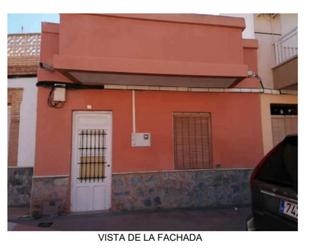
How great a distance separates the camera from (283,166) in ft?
8.81

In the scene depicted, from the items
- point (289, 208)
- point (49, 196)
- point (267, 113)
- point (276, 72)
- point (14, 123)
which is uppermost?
point (276, 72)

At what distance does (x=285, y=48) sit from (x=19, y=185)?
29.2 ft

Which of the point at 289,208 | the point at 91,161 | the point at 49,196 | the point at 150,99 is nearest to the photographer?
the point at 289,208

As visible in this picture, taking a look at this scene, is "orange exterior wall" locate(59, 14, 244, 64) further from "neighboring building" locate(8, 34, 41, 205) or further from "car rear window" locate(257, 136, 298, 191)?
"car rear window" locate(257, 136, 298, 191)

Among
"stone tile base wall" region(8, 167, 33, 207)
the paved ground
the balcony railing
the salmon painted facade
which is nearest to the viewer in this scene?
the paved ground

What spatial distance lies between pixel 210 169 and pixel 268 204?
12.9 feet

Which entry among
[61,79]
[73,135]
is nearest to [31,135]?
[73,135]

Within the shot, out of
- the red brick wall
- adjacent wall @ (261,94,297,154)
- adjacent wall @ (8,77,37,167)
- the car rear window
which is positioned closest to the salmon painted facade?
adjacent wall @ (261,94,297,154)

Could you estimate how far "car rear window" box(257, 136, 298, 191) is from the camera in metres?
2.57

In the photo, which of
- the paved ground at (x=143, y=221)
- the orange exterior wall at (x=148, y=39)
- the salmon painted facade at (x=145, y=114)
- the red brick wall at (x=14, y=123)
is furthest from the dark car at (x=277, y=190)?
the red brick wall at (x=14, y=123)

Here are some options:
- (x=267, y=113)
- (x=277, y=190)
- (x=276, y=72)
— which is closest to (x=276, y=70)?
(x=276, y=72)

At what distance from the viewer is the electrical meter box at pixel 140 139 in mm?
6250

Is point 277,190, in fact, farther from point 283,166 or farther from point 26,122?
point 26,122

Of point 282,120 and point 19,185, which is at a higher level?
point 282,120
